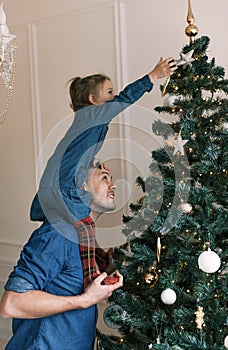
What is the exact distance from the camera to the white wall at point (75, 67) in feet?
8.71

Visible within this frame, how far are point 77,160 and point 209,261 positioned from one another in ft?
2.03

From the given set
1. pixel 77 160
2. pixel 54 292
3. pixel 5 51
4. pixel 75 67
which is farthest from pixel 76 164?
pixel 75 67

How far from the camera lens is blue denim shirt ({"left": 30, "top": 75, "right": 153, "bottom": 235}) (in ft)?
6.52

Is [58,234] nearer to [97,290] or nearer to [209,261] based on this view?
[97,290]

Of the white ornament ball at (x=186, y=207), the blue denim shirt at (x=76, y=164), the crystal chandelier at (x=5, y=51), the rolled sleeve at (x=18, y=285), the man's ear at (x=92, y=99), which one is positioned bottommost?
the rolled sleeve at (x=18, y=285)

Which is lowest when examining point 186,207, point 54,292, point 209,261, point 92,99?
point 54,292

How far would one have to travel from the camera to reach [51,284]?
6.60 ft

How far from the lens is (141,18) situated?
2.78 meters

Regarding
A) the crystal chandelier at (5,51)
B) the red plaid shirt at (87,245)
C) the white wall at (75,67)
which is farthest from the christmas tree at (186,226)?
the crystal chandelier at (5,51)

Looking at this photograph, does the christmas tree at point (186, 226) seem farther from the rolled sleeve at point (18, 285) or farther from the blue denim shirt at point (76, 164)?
the rolled sleeve at point (18, 285)

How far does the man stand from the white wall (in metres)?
0.22

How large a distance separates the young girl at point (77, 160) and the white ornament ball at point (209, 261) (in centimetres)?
49

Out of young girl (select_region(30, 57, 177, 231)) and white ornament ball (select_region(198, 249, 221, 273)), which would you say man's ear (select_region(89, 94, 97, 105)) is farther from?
white ornament ball (select_region(198, 249, 221, 273))

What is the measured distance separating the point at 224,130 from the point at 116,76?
3.82ft
